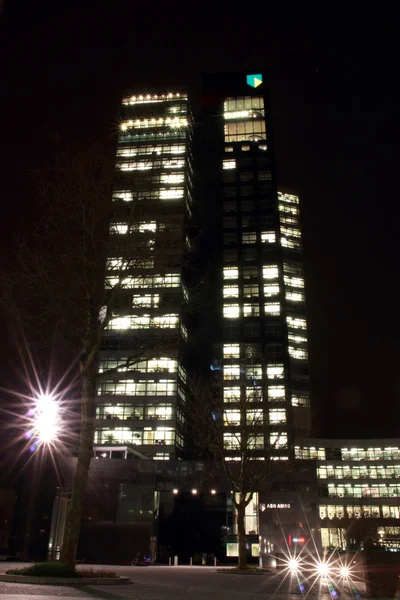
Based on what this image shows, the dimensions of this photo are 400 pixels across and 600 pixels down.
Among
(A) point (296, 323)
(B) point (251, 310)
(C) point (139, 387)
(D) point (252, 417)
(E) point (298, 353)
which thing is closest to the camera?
(D) point (252, 417)

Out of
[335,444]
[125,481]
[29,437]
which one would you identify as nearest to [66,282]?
[29,437]

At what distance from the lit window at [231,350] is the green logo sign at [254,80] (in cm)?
9062

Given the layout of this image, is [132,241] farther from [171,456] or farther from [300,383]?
[300,383]

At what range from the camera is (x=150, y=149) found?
428 ft

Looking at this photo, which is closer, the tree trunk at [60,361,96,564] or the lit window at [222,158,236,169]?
the tree trunk at [60,361,96,564]

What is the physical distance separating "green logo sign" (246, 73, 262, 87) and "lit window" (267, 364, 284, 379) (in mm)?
96170

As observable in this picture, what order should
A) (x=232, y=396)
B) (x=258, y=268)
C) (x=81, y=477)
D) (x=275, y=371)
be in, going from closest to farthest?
(x=81, y=477), (x=232, y=396), (x=275, y=371), (x=258, y=268)

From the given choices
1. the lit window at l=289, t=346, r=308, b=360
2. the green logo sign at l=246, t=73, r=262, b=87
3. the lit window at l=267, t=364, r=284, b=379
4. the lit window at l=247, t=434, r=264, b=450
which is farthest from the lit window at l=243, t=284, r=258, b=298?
the green logo sign at l=246, t=73, r=262, b=87

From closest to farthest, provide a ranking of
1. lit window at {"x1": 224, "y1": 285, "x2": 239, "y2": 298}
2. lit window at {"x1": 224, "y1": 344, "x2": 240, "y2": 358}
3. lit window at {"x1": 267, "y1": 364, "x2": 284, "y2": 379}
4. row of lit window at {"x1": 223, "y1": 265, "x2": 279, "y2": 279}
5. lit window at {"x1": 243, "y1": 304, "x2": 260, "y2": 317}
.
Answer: lit window at {"x1": 267, "y1": 364, "x2": 284, "y2": 379} → lit window at {"x1": 224, "y1": 344, "x2": 240, "y2": 358} → lit window at {"x1": 243, "y1": 304, "x2": 260, "y2": 317} → lit window at {"x1": 224, "y1": 285, "x2": 239, "y2": 298} → row of lit window at {"x1": 223, "y1": 265, "x2": 279, "y2": 279}

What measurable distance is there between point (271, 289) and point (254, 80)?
255 feet

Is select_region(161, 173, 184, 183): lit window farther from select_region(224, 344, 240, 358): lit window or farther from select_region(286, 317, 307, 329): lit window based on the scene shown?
select_region(286, 317, 307, 329): lit window

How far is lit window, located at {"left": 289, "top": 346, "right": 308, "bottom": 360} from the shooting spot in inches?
4894

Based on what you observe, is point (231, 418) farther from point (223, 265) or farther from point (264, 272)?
point (223, 265)

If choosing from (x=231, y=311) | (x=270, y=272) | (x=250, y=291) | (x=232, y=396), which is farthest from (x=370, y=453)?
(x=232, y=396)
